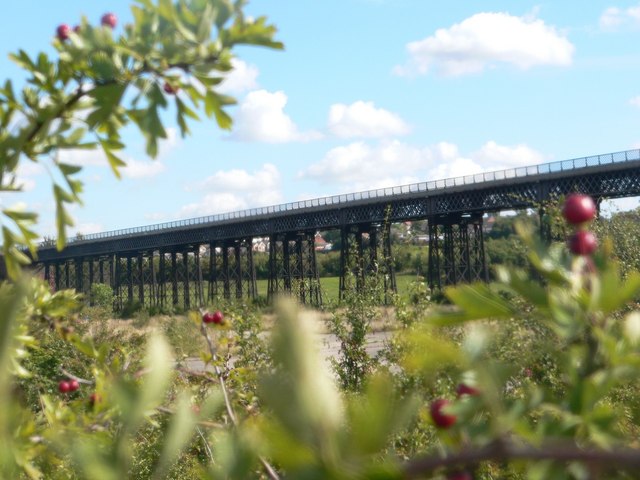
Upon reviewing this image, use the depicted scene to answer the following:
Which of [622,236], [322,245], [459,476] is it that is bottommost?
[459,476]

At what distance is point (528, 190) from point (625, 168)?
19.9ft

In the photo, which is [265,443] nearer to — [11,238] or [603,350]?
[603,350]

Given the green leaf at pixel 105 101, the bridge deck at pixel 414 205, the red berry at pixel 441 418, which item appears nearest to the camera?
the red berry at pixel 441 418

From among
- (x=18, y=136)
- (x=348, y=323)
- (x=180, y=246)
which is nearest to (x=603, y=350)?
(x=18, y=136)

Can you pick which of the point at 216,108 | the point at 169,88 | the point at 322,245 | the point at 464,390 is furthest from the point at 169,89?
the point at 322,245

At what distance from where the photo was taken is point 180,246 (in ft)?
214

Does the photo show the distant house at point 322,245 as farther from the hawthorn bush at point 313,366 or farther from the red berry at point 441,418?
the red berry at point 441,418

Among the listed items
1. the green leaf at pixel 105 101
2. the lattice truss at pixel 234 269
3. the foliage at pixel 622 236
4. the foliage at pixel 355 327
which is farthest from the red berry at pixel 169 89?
the lattice truss at pixel 234 269

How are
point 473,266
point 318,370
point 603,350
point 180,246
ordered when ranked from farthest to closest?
point 180,246 < point 473,266 < point 603,350 < point 318,370

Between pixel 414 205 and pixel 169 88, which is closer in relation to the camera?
pixel 169 88

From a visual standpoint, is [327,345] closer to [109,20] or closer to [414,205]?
[109,20]

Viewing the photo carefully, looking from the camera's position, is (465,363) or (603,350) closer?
(465,363)

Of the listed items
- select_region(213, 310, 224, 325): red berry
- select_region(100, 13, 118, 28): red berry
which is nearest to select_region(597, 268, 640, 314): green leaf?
select_region(100, 13, 118, 28): red berry

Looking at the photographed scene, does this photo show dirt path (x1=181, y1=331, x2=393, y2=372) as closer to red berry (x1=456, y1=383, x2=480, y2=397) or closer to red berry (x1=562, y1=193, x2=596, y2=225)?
red berry (x1=456, y1=383, x2=480, y2=397)
